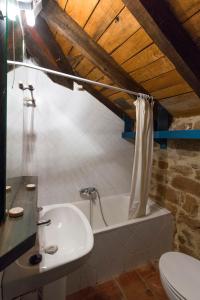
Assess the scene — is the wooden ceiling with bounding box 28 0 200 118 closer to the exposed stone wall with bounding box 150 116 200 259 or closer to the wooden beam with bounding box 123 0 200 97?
the wooden beam with bounding box 123 0 200 97

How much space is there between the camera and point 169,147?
2.27 meters

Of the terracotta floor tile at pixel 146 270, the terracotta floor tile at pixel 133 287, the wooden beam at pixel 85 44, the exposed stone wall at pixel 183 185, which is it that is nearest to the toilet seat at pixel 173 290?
the terracotta floor tile at pixel 133 287

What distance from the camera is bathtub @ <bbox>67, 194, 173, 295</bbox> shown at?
1684 mm

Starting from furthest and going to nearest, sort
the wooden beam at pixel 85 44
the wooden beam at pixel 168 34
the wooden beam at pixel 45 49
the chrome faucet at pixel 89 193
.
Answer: the chrome faucet at pixel 89 193 < the wooden beam at pixel 45 49 < the wooden beam at pixel 85 44 < the wooden beam at pixel 168 34

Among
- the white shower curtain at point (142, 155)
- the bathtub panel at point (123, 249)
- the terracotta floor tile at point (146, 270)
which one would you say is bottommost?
the terracotta floor tile at point (146, 270)

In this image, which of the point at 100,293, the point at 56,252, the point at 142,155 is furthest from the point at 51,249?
the point at 142,155

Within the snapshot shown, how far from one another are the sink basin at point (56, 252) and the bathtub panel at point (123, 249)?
0.44 meters

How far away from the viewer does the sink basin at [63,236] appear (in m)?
0.92

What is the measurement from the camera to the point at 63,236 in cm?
129

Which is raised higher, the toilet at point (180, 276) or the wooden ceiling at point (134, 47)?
the wooden ceiling at point (134, 47)

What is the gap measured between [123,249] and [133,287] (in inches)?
12.8

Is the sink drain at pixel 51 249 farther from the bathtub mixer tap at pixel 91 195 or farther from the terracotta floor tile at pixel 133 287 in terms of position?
the bathtub mixer tap at pixel 91 195

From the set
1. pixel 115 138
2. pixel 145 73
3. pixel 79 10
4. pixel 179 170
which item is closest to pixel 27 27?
pixel 79 10

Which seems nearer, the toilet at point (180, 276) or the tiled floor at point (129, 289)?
the toilet at point (180, 276)
